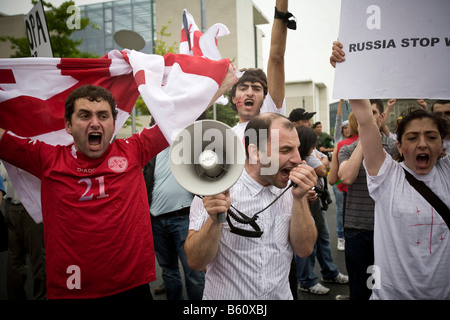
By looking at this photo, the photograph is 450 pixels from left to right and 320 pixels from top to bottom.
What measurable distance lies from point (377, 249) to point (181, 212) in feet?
6.24

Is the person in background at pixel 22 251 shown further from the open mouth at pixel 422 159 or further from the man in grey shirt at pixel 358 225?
the open mouth at pixel 422 159

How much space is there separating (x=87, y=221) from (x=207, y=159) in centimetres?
93

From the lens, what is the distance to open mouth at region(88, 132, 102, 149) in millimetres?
1898

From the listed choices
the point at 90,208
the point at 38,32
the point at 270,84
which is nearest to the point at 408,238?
the point at 270,84

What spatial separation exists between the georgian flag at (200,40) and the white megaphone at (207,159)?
1569 mm

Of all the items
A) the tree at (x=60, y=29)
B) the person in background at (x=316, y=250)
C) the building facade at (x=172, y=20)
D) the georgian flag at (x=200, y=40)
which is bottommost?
the person in background at (x=316, y=250)

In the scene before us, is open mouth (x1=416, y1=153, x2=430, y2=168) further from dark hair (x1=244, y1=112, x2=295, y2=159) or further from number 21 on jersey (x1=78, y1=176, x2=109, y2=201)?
number 21 on jersey (x1=78, y1=176, x2=109, y2=201)

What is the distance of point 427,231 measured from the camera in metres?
1.82

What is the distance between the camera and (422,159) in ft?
6.35

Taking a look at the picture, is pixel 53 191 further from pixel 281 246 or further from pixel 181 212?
pixel 181 212


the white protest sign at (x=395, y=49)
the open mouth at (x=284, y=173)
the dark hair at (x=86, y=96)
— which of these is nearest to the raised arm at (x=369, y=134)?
the white protest sign at (x=395, y=49)

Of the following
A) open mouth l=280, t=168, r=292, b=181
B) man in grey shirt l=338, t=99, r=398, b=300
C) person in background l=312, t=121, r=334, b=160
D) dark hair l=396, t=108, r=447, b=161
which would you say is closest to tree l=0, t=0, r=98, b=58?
person in background l=312, t=121, r=334, b=160

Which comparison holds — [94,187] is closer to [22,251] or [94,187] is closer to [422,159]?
[422,159]

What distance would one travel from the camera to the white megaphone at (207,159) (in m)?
1.33
